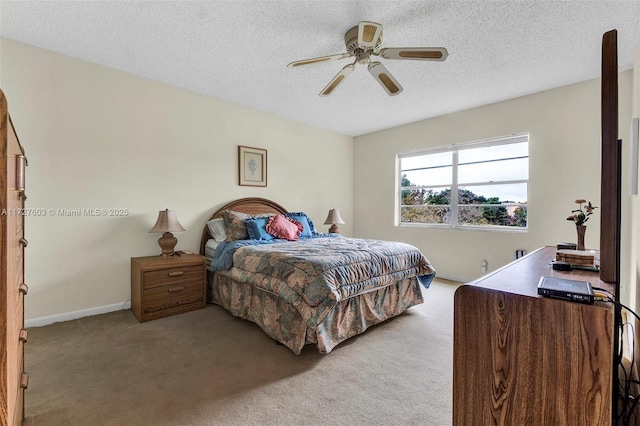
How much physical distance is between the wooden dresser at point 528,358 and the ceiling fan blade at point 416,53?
164 cm

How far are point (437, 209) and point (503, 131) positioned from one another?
1432mm

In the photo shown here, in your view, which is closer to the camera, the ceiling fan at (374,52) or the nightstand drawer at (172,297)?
the ceiling fan at (374,52)

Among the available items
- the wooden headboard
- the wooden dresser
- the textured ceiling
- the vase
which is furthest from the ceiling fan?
the wooden headboard

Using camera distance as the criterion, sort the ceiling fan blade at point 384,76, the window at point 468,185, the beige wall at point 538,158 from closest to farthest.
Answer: the ceiling fan blade at point 384,76, the beige wall at point 538,158, the window at point 468,185

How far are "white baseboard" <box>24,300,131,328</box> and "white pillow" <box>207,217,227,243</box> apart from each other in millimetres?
1136

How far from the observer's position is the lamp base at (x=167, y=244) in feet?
10.2

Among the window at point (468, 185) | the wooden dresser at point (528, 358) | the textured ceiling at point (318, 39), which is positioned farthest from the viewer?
the window at point (468, 185)

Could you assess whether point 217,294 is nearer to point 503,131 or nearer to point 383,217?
point 383,217

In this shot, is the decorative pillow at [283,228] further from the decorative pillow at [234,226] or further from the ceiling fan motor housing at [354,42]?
the ceiling fan motor housing at [354,42]

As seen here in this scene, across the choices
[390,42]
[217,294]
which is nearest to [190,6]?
[390,42]

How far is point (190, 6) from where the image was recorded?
79.5 inches

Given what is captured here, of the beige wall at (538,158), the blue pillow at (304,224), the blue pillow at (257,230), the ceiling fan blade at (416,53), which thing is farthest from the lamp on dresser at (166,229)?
the beige wall at (538,158)

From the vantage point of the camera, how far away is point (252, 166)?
4137mm

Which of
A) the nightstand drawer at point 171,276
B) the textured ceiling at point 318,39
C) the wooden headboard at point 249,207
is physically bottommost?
the nightstand drawer at point 171,276
